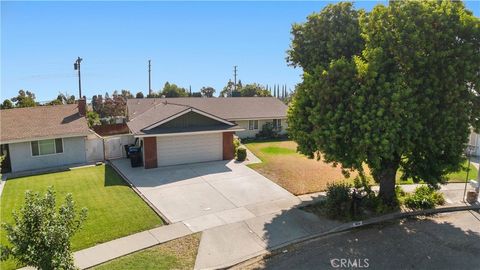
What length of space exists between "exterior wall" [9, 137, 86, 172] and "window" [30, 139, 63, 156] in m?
0.19

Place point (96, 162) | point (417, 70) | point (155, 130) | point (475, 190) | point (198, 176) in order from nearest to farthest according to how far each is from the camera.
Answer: point (417, 70) → point (475, 190) → point (198, 176) → point (155, 130) → point (96, 162)

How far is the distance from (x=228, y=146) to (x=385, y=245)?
1327 cm

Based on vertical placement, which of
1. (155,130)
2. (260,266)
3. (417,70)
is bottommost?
(260,266)

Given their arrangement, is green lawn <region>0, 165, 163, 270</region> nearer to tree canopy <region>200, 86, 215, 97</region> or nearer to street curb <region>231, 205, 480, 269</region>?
street curb <region>231, 205, 480, 269</region>

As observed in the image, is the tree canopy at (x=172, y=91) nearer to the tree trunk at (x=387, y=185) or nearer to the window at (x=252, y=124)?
the window at (x=252, y=124)

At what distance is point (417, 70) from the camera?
1109 centimetres

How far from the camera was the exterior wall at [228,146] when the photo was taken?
22250 millimetres

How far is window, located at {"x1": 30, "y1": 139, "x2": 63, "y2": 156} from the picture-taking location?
2028cm

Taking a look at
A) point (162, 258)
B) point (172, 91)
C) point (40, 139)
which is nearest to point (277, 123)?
point (40, 139)

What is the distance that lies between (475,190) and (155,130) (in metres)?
17.1

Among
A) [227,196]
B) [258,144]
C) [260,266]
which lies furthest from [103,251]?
[258,144]

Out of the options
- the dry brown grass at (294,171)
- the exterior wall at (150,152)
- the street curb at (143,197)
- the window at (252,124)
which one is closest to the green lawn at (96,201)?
the street curb at (143,197)

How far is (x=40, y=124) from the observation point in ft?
70.4

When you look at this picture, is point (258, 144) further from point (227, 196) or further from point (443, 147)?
point (443, 147)
